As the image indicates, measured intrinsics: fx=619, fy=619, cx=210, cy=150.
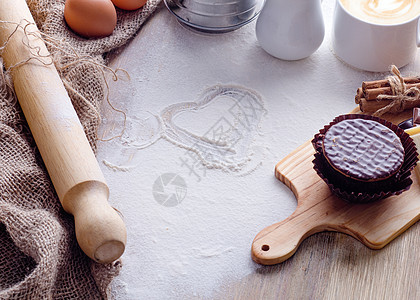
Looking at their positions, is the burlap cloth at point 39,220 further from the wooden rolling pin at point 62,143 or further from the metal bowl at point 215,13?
the metal bowl at point 215,13

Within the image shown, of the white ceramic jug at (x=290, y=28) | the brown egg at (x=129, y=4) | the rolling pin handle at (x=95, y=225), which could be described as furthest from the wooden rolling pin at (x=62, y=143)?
the white ceramic jug at (x=290, y=28)

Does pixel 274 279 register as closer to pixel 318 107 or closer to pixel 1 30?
pixel 318 107

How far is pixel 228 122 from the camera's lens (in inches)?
52.4

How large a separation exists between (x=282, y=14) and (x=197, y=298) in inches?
26.1

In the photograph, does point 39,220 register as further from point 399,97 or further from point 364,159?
point 399,97

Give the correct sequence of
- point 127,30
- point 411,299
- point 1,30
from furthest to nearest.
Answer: point 127,30 < point 1,30 < point 411,299

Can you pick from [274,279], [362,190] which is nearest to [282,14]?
[362,190]

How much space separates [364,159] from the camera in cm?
112

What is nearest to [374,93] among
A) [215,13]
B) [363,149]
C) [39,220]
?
[363,149]

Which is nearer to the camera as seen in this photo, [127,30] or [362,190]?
[362,190]

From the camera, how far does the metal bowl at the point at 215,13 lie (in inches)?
55.9

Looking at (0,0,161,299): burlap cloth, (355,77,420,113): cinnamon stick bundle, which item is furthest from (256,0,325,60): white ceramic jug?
(0,0,161,299): burlap cloth

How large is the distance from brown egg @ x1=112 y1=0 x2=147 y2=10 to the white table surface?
56 millimetres

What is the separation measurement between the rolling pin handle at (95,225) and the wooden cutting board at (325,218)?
10.0 inches
